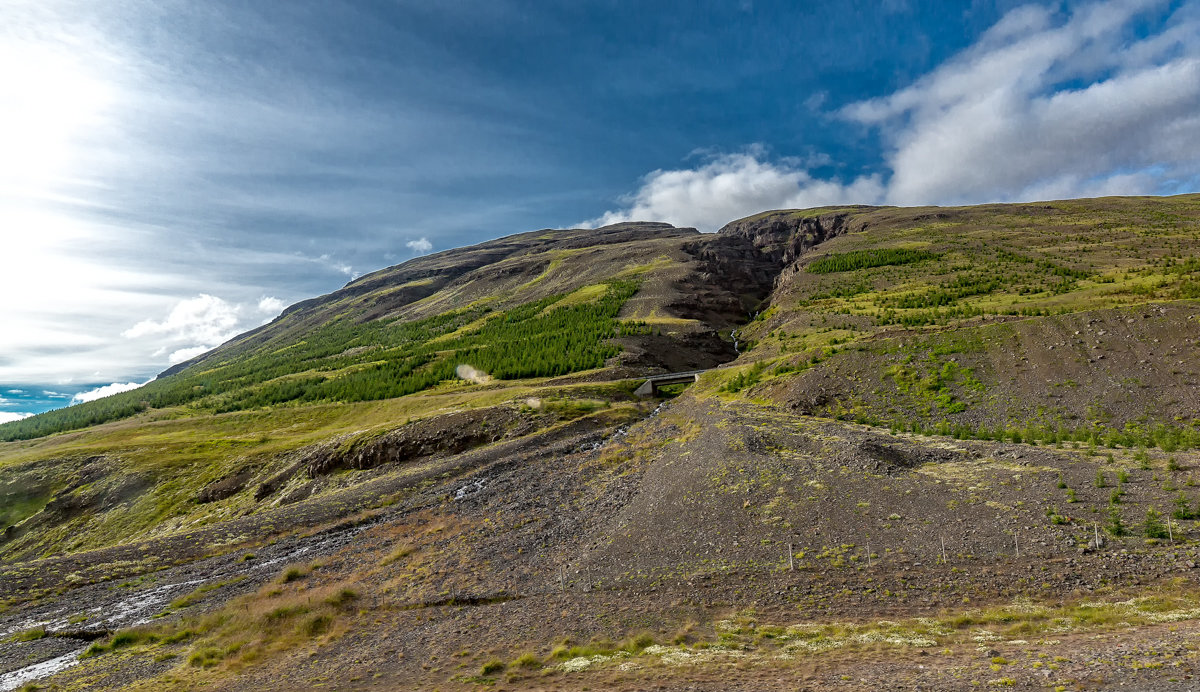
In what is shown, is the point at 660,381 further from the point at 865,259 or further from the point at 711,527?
the point at 865,259

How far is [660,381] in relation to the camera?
74.4 meters

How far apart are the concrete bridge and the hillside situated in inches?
133

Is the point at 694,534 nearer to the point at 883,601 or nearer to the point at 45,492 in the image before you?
the point at 883,601

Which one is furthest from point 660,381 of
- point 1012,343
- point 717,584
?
point 717,584

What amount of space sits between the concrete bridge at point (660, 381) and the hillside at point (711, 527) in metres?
3.39

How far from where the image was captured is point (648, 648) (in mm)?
16797

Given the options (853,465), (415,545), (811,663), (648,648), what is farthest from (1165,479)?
(415,545)

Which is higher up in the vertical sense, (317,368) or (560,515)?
(317,368)

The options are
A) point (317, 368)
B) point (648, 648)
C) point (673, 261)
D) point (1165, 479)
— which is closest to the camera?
point (648, 648)

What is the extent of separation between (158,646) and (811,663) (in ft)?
87.6

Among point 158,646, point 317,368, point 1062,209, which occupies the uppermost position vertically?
point 1062,209

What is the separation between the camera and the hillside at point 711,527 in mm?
15922

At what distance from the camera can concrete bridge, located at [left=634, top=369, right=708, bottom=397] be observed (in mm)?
72250

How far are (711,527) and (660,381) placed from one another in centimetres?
4862
